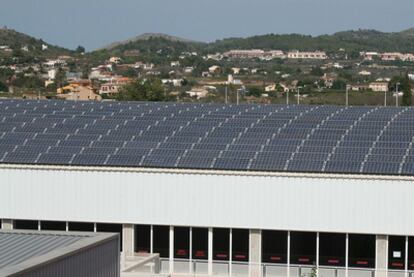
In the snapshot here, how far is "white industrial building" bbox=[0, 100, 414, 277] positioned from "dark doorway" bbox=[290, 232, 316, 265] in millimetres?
42

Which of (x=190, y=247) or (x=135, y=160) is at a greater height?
(x=135, y=160)

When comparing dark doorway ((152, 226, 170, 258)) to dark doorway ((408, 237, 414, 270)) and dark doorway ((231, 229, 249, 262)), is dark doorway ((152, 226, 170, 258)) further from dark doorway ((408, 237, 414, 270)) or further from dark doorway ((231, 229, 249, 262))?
dark doorway ((408, 237, 414, 270))

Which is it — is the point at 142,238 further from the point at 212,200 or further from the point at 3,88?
the point at 3,88

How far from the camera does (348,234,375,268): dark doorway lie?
43.6 meters

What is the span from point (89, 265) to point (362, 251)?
17.1 meters

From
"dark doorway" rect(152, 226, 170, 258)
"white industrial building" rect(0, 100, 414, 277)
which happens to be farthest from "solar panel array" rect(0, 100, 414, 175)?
"dark doorway" rect(152, 226, 170, 258)

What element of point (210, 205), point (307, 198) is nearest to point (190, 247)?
point (210, 205)

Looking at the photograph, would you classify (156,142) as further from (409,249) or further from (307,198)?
(409,249)

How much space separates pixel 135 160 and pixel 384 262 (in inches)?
459

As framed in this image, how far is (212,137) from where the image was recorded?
49.0 m

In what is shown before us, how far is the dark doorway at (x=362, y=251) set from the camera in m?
43.6

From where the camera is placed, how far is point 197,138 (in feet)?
160

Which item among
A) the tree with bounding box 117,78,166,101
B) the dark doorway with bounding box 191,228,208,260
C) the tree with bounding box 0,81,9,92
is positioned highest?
the tree with bounding box 117,78,166,101

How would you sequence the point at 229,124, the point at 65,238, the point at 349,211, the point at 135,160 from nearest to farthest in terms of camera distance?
the point at 65,238 → the point at 349,211 → the point at 135,160 → the point at 229,124
